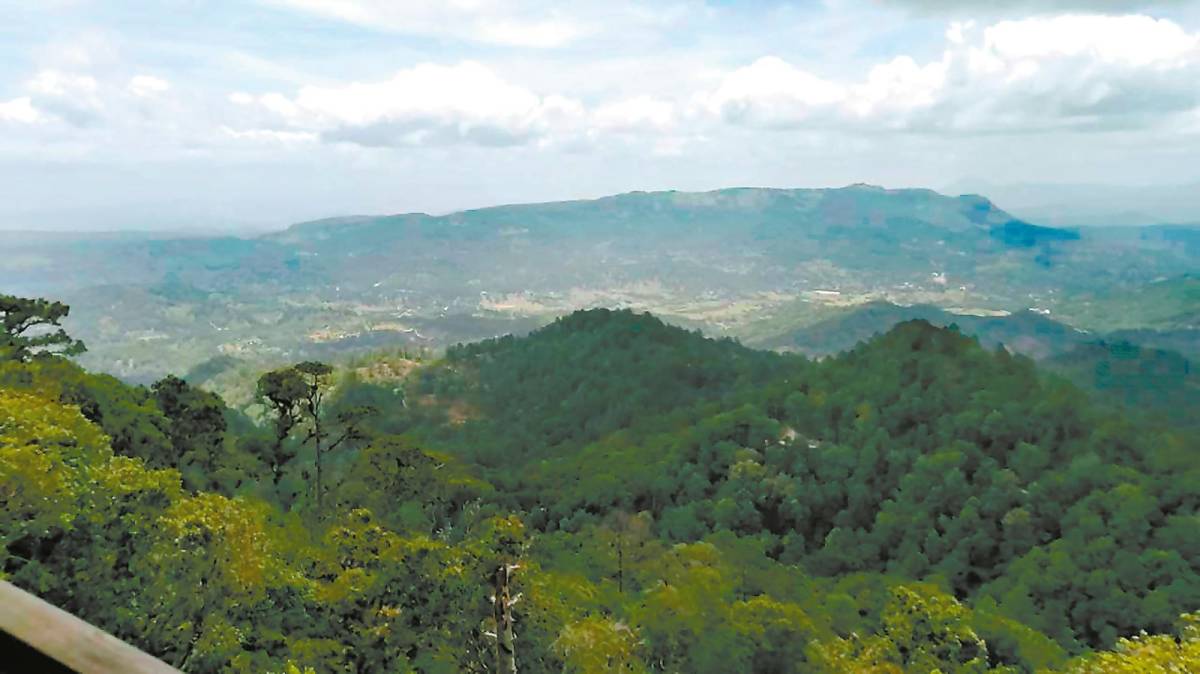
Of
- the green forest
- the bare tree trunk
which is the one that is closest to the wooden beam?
the green forest

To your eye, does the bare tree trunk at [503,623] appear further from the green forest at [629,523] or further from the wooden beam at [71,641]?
the wooden beam at [71,641]

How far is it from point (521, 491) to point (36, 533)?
9807 centimetres

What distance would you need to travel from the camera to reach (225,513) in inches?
937

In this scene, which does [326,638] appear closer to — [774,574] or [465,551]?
[465,551]

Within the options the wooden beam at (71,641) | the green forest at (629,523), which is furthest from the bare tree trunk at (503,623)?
the wooden beam at (71,641)

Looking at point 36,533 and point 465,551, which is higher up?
point 36,533

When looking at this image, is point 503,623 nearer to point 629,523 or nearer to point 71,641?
point 71,641

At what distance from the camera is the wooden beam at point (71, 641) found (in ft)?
10.4

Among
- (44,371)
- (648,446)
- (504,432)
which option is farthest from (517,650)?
(504,432)

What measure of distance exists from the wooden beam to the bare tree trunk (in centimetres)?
2424

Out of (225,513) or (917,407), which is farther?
(917,407)

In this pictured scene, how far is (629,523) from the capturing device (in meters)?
103

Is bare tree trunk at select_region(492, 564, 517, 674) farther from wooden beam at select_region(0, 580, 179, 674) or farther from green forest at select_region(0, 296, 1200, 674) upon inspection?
wooden beam at select_region(0, 580, 179, 674)

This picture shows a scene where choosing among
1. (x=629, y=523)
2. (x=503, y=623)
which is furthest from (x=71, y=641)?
(x=629, y=523)
